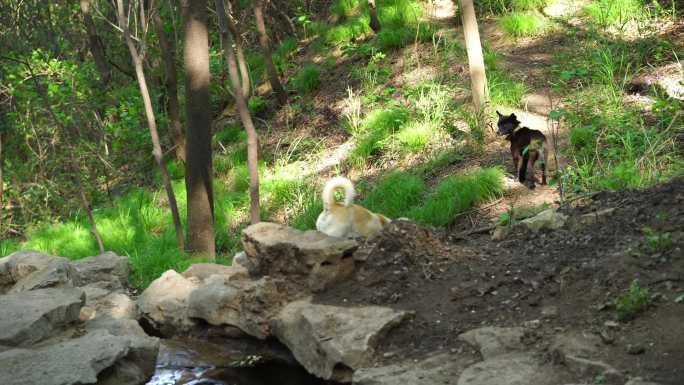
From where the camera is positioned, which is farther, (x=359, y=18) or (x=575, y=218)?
(x=359, y=18)

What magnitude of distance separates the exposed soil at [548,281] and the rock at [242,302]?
1.38ft

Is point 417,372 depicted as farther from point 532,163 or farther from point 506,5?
point 506,5

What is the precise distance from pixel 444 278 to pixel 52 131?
1048 cm

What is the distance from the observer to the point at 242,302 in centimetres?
648

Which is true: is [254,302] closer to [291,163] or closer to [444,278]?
[444,278]

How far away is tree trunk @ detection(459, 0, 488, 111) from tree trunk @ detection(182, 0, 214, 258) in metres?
3.33

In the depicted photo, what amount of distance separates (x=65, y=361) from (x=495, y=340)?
3.08 meters

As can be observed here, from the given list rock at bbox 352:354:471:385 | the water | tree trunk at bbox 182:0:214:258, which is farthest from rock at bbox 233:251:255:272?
rock at bbox 352:354:471:385

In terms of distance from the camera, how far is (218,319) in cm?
668

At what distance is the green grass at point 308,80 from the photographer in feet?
47.4

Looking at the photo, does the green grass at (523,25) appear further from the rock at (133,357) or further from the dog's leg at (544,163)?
the rock at (133,357)

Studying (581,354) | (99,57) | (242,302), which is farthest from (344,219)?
(99,57)

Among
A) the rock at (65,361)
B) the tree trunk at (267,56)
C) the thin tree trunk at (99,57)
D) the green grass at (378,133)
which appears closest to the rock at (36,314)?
the rock at (65,361)

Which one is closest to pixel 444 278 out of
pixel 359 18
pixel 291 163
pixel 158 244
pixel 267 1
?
pixel 158 244
